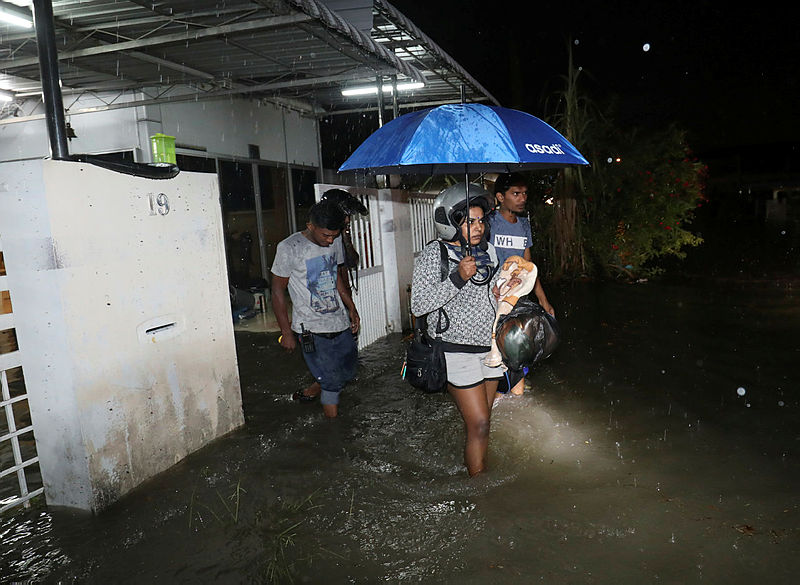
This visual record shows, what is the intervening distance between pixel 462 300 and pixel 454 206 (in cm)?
56

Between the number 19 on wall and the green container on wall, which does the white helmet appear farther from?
the green container on wall

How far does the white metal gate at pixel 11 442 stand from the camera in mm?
3574

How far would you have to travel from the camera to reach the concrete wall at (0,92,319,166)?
10109 mm

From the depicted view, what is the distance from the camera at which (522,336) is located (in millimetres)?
3576

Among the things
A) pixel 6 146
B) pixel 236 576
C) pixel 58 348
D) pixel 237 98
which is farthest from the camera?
pixel 237 98

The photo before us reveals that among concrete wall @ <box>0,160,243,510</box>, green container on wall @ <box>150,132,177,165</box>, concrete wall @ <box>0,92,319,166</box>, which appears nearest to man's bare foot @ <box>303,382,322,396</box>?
concrete wall @ <box>0,160,243,510</box>

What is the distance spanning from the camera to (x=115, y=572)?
3.07m

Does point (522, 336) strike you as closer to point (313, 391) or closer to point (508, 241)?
point (508, 241)

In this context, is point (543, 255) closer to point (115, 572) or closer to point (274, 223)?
point (274, 223)

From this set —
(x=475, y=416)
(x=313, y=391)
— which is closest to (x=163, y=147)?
(x=313, y=391)

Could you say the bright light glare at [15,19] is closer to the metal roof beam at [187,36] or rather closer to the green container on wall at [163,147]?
the metal roof beam at [187,36]

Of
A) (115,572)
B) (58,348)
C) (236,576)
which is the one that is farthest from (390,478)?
(58,348)

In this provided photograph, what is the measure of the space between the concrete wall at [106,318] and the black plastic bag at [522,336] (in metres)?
2.23

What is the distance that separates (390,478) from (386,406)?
1.54 metres
